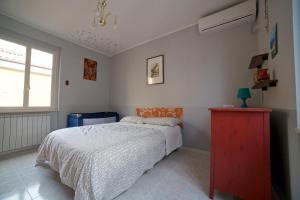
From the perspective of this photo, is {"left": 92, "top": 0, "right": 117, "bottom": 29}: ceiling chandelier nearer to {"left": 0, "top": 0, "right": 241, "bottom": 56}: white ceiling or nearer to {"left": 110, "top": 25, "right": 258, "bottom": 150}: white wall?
{"left": 0, "top": 0, "right": 241, "bottom": 56}: white ceiling

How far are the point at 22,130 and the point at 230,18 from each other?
435cm

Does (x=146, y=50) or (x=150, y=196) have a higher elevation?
(x=146, y=50)

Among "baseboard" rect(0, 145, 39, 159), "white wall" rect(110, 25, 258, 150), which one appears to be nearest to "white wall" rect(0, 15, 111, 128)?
"baseboard" rect(0, 145, 39, 159)

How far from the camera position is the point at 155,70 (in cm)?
325

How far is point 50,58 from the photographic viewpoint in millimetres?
3096

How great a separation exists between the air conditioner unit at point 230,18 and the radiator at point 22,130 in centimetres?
380

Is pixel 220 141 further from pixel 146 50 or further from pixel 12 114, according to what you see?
pixel 12 114

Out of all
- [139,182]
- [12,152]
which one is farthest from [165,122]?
[12,152]

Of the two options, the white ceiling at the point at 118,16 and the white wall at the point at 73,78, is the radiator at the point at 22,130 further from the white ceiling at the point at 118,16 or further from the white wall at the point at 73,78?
the white ceiling at the point at 118,16

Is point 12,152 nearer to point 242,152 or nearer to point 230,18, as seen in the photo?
point 242,152

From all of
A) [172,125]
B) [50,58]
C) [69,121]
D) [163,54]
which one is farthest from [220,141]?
[50,58]

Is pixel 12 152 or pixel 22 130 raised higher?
pixel 22 130

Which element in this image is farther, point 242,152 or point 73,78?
point 73,78

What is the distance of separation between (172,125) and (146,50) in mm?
2130
